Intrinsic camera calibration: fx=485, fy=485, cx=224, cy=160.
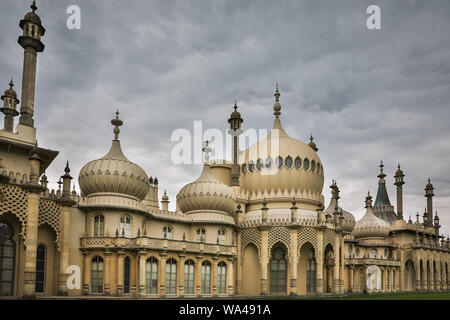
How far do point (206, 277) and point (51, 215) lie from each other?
480 inches

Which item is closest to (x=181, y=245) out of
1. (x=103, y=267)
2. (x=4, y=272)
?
(x=103, y=267)

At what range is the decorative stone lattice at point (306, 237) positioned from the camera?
3841cm

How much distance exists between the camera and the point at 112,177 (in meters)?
31.5

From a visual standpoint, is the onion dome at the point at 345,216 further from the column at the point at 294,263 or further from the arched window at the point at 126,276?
the arched window at the point at 126,276

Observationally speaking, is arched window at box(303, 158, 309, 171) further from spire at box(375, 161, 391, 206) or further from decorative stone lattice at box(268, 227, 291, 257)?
spire at box(375, 161, 391, 206)

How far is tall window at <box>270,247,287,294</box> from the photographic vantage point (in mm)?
39188

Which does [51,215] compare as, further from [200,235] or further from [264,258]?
[264,258]

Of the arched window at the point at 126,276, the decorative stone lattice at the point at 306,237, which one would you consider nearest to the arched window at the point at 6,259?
the arched window at the point at 126,276

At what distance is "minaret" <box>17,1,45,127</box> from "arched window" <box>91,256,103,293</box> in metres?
9.35

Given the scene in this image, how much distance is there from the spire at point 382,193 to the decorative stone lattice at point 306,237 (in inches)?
1503

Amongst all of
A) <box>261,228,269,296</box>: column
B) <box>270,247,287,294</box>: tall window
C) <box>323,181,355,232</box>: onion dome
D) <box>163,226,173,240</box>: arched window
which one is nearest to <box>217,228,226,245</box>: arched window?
<box>261,228,269,296</box>: column

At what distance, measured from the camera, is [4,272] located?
25.9 metres

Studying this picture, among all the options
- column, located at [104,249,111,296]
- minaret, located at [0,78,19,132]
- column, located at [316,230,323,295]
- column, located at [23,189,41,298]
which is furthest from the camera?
column, located at [316,230,323,295]

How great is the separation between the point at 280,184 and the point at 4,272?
Answer: 24650 millimetres
